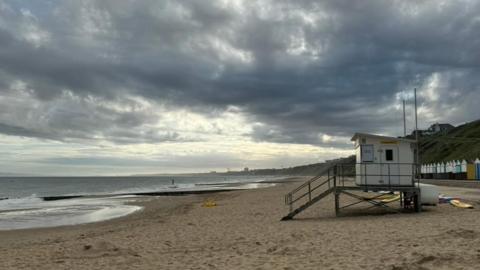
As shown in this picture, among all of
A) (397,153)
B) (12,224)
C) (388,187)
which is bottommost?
(12,224)

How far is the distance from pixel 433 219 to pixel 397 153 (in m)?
4.44

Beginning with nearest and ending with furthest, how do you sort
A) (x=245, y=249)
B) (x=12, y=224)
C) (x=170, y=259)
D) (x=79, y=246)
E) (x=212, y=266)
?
(x=212, y=266) → (x=170, y=259) → (x=245, y=249) → (x=79, y=246) → (x=12, y=224)

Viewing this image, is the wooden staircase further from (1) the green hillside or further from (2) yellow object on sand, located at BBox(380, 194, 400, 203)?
(1) the green hillside

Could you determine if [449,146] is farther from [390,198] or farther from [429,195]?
[429,195]

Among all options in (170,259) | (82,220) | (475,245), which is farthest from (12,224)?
(475,245)

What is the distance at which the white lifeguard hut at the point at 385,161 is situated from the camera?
69.0 feet

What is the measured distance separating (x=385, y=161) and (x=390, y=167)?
1.11ft

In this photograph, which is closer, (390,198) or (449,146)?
(390,198)

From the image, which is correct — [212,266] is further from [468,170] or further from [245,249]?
[468,170]

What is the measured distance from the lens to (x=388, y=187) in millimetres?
20781

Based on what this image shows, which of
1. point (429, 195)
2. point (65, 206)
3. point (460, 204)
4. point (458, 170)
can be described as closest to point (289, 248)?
point (429, 195)

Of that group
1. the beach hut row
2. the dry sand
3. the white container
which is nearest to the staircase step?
the dry sand

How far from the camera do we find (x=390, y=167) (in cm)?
2103

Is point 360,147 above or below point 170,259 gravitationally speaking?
above
